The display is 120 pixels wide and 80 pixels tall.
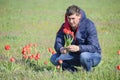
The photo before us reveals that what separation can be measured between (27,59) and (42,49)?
3244 mm

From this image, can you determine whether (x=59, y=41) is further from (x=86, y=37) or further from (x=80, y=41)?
(x=86, y=37)

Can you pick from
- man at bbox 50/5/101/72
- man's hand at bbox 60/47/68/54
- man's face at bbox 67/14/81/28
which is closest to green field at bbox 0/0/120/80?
Result: man at bbox 50/5/101/72

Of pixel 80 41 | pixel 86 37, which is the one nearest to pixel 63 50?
pixel 80 41

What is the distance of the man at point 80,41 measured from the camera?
319 inches

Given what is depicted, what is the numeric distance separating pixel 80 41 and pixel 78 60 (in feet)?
1.61

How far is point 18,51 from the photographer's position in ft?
39.4

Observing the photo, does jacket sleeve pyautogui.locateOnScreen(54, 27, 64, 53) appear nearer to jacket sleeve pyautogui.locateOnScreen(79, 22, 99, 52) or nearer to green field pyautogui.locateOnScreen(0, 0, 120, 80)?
Answer: green field pyautogui.locateOnScreen(0, 0, 120, 80)

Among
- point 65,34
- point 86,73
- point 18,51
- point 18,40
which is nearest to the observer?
point 86,73

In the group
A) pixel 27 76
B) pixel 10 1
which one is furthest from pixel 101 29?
pixel 10 1

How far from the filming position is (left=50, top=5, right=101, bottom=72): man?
26.6 ft

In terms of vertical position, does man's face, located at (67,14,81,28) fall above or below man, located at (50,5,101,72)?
above

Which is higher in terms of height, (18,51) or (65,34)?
(65,34)

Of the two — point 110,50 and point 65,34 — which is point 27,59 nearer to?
point 65,34

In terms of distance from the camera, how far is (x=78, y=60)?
342 inches
